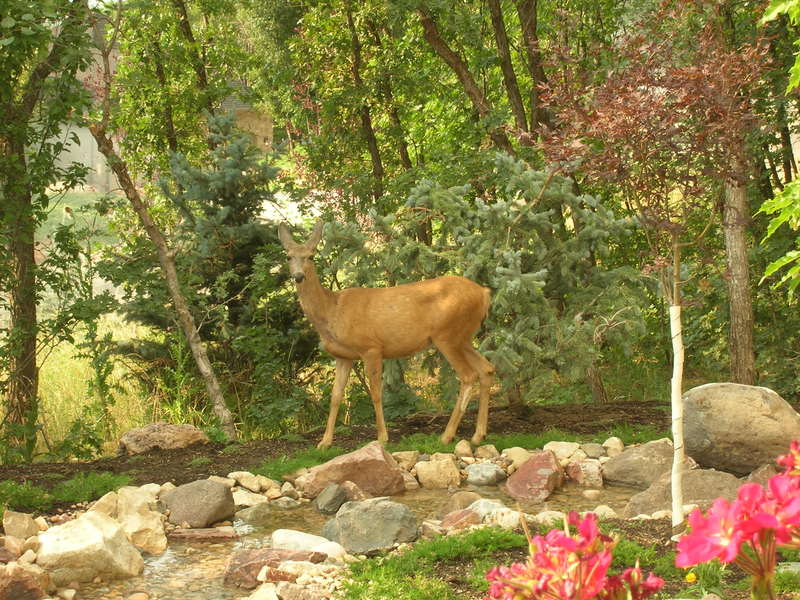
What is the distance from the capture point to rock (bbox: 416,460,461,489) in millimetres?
9133

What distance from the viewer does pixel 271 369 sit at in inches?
454

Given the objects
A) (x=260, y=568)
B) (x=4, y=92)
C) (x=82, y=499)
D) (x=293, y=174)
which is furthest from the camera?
(x=293, y=174)

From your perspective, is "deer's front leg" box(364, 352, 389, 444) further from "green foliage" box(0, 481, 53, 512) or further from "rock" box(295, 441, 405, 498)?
"green foliage" box(0, 481, 53, 512)

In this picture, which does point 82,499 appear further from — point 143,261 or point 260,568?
point 143,261

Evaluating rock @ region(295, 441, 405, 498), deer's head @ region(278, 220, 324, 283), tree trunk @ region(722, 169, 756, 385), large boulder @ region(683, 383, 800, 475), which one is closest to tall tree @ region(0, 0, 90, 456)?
deer's head @ region(278, 220, 324, 283)

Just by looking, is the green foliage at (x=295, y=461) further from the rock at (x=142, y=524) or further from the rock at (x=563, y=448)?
the rock at (x=563, y=448)

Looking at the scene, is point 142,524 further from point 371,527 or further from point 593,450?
point 593,450

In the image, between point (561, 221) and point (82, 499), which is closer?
point (82, 499)

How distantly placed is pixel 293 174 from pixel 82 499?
822cm

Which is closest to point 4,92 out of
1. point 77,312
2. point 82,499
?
point 77,312

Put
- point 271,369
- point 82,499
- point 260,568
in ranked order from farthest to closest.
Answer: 1. point 271,369
2. point 82,499
3. point 260,568

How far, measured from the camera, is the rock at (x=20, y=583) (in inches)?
→ 216

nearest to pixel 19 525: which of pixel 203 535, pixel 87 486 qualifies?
pixel 203 535

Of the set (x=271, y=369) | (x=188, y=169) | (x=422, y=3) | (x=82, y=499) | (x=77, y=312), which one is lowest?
(x=82, y=499)
